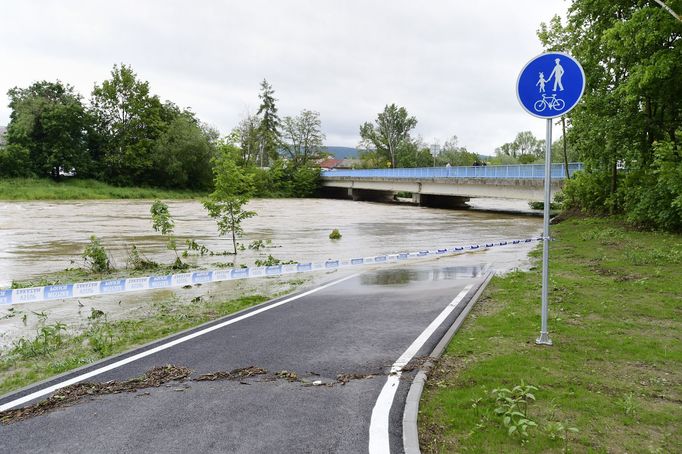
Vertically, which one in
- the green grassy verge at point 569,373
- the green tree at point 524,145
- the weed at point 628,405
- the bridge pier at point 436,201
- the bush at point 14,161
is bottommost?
the bridge pier at point 436,201

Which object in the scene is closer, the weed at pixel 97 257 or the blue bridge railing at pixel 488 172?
the weed at pixel 97 257

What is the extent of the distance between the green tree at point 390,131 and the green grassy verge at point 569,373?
98207 millimetres

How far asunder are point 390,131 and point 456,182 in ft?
209

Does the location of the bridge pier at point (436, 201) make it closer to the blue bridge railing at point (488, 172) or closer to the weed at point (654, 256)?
the blue bridge railing at point (488, 172)

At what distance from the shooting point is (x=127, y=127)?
73312 mm

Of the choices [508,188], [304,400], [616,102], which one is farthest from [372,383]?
[508,188]

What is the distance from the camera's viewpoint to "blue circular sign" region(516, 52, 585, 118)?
571 centimetres

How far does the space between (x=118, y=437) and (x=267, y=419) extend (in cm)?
122

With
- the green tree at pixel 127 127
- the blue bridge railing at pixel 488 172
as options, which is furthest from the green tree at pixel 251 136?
the blue bridge railing at pixel 488 172

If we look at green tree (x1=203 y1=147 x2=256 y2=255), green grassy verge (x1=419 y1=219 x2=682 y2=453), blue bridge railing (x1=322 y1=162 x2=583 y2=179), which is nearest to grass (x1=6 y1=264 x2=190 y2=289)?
green tree (x1=203 y1=147 x2=256 y2=255)

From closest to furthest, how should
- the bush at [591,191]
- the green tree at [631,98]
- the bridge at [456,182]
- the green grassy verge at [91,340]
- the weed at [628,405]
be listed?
the weed at [628,405] < the green grassy verge at [91,340] < the green tree at [631,98] < the bush at [591,191] < the bridge at [456,182]

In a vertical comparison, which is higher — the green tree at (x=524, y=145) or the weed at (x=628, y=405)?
the green tree at (x=524, y=145)

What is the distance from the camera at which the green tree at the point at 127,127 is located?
70.4 m

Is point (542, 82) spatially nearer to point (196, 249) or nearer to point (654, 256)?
point (654, 256)
